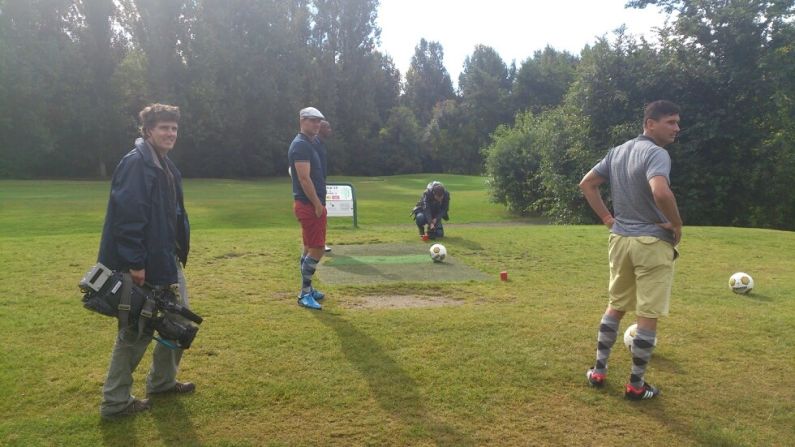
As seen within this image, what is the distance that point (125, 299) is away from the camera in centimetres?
379

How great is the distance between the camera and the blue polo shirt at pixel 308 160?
6.50 meters

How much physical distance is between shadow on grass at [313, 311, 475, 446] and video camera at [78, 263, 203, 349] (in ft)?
4.82

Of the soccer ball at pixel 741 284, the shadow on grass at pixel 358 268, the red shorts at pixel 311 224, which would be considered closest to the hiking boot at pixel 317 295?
the red shorts at pixel 311 224

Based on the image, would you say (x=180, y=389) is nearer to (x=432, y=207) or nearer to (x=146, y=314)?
(x=146, y=314)

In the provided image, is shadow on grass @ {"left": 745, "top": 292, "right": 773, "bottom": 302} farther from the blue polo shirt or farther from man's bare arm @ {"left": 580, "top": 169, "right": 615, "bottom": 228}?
the blue polo shirt

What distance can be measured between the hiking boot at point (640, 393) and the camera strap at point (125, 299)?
11.6 feet

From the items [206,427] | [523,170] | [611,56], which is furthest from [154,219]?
[523,170]

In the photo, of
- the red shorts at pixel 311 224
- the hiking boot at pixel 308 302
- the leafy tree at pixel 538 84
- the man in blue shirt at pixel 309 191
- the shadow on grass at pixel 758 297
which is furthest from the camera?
the leafy tree at pixel 538 84

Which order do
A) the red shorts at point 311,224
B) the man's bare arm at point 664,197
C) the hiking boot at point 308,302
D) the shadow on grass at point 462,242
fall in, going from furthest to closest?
1. the shadow on grass at point 462,242
2. the hiking boot at point 308,302
3. the red shorts at point 311,224
4. the man's bare arm at point 664,197

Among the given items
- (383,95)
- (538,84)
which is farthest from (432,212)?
(538,84)

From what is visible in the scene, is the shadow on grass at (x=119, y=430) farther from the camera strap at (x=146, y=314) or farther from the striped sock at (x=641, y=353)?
the striped sock at (x=641, y=353)

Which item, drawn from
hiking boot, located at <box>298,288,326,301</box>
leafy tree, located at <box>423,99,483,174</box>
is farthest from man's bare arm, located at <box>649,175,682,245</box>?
leafy tree, located at <box>423,99,483,174</box>

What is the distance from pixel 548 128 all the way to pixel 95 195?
21451mm

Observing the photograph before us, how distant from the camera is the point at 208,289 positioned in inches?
305
